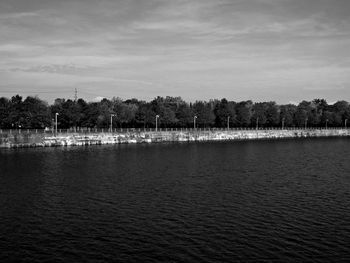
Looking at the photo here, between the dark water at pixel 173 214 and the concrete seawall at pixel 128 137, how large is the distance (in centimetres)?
4338

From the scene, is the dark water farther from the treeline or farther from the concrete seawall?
the treeline

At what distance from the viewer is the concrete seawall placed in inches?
4313

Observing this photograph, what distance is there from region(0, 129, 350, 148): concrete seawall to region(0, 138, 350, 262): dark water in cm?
4338

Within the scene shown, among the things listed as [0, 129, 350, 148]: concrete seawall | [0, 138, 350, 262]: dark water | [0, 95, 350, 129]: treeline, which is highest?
[0, 95, 350, 129]: treeline

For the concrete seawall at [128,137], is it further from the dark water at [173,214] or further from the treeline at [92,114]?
the dark water at [173,214]

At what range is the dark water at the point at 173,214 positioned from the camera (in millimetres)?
28797

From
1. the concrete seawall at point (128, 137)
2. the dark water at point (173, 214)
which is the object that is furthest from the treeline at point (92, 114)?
the dark water at point (173, 214)

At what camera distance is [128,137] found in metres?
137

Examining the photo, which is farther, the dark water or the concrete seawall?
the concrete seawall

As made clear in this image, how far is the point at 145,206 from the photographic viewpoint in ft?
136

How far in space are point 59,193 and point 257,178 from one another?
2857cm

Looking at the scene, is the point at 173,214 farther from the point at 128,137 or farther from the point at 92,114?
the point at 92,114

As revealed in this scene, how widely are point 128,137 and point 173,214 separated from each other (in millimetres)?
100276

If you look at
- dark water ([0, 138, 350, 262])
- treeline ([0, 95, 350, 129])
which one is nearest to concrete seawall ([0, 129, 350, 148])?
treeline ([0, 95, 350, 129])
